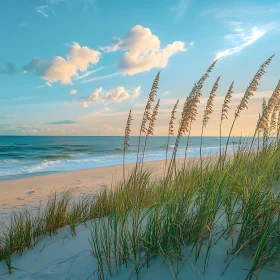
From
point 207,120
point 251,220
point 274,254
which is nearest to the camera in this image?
point 274,254

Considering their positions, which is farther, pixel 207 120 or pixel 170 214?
pixel 207 120

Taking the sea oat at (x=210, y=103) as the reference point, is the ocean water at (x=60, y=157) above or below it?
below

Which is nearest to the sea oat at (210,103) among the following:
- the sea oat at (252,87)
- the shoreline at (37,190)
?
the sea oat at (252,87)

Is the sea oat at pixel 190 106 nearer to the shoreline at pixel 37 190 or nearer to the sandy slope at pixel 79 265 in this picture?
the sandy slope at pixel 79 265

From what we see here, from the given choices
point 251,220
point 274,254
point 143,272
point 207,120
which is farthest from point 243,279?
point 207,120

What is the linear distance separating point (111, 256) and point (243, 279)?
1.45 metres

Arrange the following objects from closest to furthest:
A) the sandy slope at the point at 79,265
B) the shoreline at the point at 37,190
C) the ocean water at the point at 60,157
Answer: the sandy slope at the point at 79,265 → the shoreline at the point at 37,190 → the ocean water at the point at 60,157

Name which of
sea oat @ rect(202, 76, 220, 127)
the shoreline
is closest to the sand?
the shoreline

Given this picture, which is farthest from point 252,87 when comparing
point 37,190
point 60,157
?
point 60,157

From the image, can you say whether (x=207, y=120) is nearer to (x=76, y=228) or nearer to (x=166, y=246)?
(x=166, y=246)

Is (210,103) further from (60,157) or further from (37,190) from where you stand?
(60,157)

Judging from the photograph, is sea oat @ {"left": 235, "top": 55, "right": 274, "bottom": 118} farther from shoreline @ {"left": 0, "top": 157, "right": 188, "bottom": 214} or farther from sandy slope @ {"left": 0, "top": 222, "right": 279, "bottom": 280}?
shoreline @ {"left": 0, "top": 157, "right": 188, "bottom": 214}

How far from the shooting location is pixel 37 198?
9562 mm

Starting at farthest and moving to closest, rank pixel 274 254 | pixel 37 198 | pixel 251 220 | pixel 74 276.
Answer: pixel 37 198 → pixel 74 276 → pixel 251 220 → pixel 274 254
